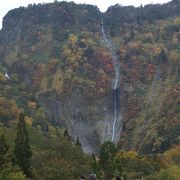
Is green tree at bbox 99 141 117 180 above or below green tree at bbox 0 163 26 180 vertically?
below

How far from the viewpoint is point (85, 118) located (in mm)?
198125

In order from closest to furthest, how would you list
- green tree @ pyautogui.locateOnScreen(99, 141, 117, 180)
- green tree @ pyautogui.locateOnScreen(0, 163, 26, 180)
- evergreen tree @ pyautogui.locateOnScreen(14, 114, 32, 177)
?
green tree @ pyautogui.locateOnScreen(0, 163, 26, 180) < evergreen tree @ pyautogui.locateOnScreen(14, 114, 32, 177) < green tree @ pyautogui.locateOnScreen(99, 141, 117, 180)

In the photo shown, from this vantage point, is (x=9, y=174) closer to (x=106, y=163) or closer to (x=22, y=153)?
(x=22, y=153)

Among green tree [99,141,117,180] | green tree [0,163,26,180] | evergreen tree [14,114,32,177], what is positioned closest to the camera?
green tree [0,163,26,180]

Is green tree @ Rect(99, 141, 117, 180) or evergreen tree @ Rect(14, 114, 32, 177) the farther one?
green tree @ Rect(99, 141, 117, 180)

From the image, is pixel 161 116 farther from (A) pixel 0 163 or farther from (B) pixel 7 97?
(A) pixel 0 163

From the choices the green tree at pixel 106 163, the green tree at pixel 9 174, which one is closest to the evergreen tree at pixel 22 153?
the green tree at pixel 9 174

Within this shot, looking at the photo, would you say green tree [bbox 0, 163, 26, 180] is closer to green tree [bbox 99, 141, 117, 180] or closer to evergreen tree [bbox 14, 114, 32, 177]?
evergreen tree [bbox 14, 114, 32, 177]

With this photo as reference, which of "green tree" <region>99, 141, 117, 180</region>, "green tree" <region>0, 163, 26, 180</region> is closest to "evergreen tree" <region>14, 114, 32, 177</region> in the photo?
"green tree" <region>0, 163, 26, 180</region>

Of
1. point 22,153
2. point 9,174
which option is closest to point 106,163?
point 22,153

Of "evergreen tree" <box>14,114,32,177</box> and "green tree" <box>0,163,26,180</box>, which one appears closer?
"green tree" <box>0,163,26,180</box>

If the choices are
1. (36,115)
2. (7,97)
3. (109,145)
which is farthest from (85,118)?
(109,145)

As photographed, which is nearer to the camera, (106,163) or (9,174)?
(9,174)

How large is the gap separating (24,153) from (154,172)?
3467 cm
